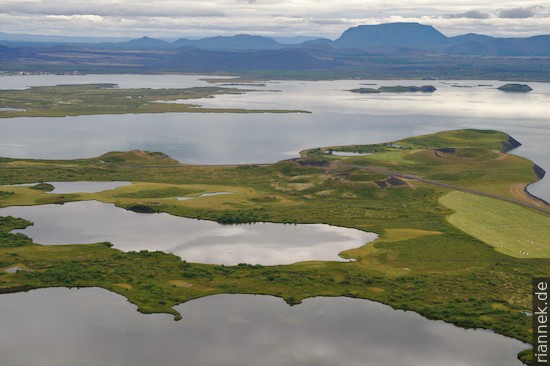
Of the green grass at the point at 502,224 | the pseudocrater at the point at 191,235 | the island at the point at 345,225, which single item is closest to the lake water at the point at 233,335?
the island at the point at 345,225

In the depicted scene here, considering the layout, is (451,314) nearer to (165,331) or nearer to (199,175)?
(165,331)

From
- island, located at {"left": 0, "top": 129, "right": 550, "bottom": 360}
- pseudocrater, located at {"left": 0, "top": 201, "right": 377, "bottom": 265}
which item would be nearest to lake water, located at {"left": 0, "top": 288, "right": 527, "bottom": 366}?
island, located at {"left": 0, "top": 129, "right": 550, "bottom": 360}

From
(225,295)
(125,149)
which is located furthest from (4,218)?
(125,149)

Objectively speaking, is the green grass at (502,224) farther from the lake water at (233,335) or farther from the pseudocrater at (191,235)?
the lake water at (233,335)

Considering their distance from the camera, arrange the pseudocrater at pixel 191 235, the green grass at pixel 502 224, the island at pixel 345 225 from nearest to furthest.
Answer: the island at pixel 345 225 < the pseudocrater at pixel 191 235 < the green grass at pixel 502 224

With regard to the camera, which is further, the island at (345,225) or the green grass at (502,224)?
the green grass at (502,224)

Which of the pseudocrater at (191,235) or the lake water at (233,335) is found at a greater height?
the lake water at (233,335)

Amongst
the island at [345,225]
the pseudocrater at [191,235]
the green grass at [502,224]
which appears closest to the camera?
the island at [345,225]
